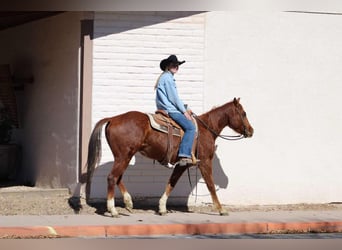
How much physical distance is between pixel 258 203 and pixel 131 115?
3153 millimetres

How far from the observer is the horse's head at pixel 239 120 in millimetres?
10875

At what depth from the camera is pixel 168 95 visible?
404 inches

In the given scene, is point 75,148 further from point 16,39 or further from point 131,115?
point 16,39

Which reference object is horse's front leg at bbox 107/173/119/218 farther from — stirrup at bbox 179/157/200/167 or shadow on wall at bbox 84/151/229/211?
stirrup at bbox 179/157/200/167

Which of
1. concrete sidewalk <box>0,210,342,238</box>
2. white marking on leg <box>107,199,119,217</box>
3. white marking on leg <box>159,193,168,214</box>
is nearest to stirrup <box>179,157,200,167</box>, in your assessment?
white marking on leg <box>159,193,168,214</box>

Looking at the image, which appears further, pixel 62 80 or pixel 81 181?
pixel 62 80

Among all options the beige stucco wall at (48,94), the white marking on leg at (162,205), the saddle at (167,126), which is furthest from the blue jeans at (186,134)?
the beige stucco wall at (48,94)

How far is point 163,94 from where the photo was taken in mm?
10305

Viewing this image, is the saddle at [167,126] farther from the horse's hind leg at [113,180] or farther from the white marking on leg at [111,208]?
the white marking on leg at [111,208]

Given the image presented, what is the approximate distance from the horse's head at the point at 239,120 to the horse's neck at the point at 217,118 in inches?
3.5

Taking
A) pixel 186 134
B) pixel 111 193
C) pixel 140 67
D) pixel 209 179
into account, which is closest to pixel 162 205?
pixel 209 179

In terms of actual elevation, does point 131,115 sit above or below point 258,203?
above
